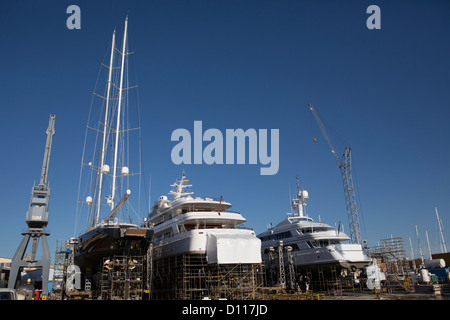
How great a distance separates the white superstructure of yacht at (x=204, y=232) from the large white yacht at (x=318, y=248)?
1049cm

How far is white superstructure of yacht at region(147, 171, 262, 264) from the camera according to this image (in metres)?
27.1

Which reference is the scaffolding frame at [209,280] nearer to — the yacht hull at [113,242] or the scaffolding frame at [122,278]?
the scaffolding frame at [122,278]

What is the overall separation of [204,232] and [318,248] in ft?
53.4

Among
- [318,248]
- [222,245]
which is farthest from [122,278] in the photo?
[318,248]

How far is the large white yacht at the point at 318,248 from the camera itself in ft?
121

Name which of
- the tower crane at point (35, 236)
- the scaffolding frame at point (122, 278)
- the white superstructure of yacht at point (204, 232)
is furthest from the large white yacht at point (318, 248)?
the tower crane at point (35, 236)

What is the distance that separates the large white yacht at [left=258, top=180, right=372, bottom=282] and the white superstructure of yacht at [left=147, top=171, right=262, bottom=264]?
Result: 10493mm

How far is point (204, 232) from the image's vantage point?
93.8 feet

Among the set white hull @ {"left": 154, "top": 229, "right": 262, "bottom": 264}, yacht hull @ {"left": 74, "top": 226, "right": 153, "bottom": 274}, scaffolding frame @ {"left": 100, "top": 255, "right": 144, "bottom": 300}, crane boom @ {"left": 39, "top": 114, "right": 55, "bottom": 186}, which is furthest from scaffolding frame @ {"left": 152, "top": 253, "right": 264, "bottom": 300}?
crane boom @ {"left": 39, "top": 114, "right": 55, "bottom": 186}

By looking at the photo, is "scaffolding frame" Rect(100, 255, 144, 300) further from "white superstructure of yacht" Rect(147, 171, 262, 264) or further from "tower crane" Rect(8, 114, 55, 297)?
"tower crane" Rect(8, 114, 55, 297)

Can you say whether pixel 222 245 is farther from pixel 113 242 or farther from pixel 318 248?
pixel 318 248
